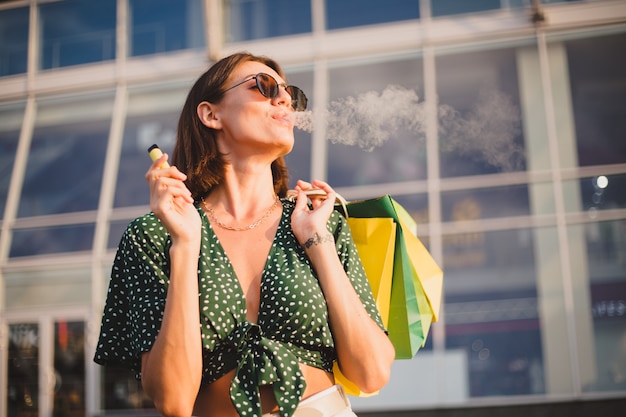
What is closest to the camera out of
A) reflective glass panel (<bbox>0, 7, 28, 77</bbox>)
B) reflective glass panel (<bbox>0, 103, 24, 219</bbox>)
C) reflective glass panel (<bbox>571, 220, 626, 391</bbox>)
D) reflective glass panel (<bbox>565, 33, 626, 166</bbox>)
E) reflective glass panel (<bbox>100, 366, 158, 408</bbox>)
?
reflective glass panel (<bbox>571, 220, 626, 391</bbox>)

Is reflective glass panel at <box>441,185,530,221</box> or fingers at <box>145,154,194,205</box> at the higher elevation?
reflective glass panel at <box>441,185,530,221</box>

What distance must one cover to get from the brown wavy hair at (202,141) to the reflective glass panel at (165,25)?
895 cm

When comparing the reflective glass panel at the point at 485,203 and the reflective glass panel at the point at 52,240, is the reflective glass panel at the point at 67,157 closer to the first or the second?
the reflective glass panel at the point at 52,240

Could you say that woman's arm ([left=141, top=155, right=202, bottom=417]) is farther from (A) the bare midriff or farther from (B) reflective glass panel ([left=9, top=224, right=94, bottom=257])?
(B) reflective glass panel ([left=9, top=224, right=94, bottom=257])

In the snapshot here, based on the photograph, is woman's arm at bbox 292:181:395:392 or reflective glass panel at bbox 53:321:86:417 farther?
reflective glass panel at bbox 53:321:86:417

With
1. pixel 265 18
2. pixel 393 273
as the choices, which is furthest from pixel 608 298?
pixel 393 273

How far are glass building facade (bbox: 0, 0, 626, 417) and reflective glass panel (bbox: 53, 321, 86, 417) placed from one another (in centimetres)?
2

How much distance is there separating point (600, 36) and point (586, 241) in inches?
101

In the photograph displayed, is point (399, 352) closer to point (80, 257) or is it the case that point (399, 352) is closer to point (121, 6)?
point (80, 257)

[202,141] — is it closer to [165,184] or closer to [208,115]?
[208,115]

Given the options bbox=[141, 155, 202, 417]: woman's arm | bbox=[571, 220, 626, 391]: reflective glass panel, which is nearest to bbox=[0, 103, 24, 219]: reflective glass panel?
bbox=[571, 220, 626, 391]: reflective glass panel

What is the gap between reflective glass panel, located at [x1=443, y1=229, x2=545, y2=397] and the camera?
9.09 meters

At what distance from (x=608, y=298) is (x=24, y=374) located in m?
7.25

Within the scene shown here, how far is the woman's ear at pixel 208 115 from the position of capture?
228cm
